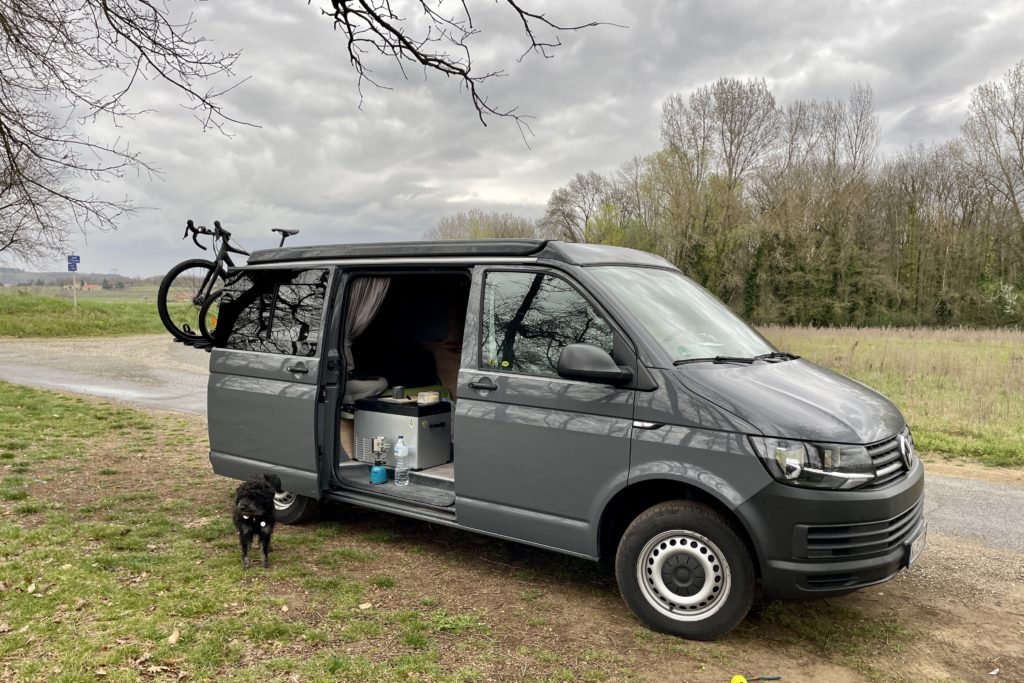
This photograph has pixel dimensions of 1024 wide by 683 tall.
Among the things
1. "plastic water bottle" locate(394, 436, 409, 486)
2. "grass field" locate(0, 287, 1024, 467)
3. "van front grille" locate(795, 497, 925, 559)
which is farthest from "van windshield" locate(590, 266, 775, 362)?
"grass field" locate(0, 287, 1024, 467)

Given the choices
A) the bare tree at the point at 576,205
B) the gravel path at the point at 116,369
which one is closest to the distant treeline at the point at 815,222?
the bare tree at the point at 576,205

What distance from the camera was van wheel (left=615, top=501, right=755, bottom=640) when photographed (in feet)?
12.7

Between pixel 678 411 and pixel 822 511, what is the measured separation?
2.89 ft

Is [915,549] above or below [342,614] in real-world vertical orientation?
above

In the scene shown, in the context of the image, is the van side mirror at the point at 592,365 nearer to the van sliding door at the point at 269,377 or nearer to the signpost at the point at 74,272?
the van sliding door at the point at 269,377

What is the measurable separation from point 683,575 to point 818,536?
30.1 inches

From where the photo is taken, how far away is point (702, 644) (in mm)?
3994

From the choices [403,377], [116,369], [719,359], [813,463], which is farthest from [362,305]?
[116,369]

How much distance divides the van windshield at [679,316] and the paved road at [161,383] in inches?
117

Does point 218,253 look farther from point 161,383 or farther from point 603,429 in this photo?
point 161,383

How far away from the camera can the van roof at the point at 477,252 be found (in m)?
4.75

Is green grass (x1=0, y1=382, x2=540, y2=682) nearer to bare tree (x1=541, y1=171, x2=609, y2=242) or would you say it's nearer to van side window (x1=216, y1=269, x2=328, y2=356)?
van side window (x1=216, y1=269, x2=328, y2=356)

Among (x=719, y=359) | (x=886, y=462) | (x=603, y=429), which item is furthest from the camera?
(x=719, y=359)

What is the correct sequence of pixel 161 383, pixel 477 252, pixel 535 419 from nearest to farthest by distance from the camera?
1. pixel 535 419
2. pixel 477 252
3. pixel 161 383
